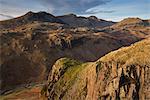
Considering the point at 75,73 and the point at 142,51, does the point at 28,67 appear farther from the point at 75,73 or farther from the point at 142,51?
the point at 142,51

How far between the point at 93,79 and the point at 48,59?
3691 inches

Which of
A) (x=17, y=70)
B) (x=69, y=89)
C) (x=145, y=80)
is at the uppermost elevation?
(x=145, y=80)

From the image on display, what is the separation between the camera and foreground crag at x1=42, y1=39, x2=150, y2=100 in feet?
134

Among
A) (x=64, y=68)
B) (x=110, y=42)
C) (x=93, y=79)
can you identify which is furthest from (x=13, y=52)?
(x=93, y=79)

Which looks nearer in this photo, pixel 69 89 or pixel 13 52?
pixel 69 89

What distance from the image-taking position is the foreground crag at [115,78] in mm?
40969

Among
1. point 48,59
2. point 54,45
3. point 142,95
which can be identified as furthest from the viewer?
point 54,45

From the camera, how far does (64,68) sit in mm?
58125

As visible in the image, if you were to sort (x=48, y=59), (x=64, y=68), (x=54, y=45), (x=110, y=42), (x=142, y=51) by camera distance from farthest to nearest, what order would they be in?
(x=110, y=42) → (x=54, y=45) → (x=48, y=59) → (x=64, y=68) → (x=142, y=51)

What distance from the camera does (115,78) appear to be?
1678 inches

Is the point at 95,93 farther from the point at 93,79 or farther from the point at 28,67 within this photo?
the point at 28,67

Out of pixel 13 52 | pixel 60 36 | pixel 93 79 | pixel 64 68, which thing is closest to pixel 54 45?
pixel 60 36

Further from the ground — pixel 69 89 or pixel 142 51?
pixel 142 51

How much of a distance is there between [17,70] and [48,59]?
16.5m
